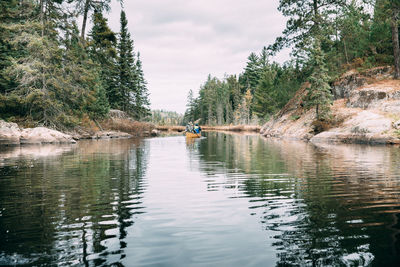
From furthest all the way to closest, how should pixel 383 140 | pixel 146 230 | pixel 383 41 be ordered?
pixel 383 41 → pixel 383 140 → pixel 146 230

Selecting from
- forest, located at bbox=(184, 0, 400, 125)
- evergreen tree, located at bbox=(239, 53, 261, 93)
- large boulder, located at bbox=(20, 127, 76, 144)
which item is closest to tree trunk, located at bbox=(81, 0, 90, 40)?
large boulder, located at bbox=(20, 127, 76, 144)

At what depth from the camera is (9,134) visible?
24578mm

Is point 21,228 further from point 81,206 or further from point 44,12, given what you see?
point 44,12

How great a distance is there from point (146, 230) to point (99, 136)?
36841 millimetres

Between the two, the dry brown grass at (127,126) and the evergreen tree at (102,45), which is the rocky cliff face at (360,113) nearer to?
the dry brown grass at (127,126)

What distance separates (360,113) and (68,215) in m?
28.4

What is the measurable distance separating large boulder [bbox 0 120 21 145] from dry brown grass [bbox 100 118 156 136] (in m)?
17.3

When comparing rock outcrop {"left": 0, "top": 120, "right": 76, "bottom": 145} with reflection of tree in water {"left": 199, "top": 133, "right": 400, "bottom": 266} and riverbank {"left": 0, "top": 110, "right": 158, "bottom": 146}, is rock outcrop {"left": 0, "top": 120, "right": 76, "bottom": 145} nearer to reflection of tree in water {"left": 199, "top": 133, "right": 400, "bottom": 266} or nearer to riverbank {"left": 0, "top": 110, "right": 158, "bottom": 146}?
riverbank {"left": 0, "top": 110, "right": 158, "bottom": 146}

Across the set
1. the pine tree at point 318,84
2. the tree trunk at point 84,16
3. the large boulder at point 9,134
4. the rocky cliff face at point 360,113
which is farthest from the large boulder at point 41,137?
the pine tree at point 318,84

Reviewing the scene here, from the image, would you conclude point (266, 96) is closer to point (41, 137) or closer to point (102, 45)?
point (102, 45)

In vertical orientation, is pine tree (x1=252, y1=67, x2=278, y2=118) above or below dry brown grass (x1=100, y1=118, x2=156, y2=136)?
above

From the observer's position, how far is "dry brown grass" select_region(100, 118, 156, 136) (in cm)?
4350

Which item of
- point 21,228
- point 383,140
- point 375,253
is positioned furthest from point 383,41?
point 21,228

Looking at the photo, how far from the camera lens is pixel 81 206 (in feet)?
19.2
